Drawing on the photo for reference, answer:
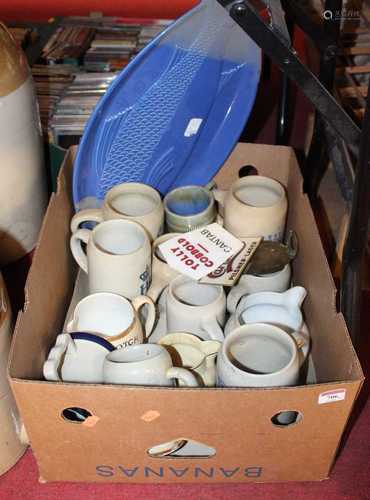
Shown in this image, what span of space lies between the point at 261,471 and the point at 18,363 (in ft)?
1.06

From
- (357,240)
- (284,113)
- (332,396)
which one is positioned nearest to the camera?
(332,396)

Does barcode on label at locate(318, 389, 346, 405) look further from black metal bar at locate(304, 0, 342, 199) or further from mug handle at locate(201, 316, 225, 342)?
black metal bar at locate(304, 0, 342, 199)

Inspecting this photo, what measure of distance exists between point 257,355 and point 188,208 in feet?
1.10

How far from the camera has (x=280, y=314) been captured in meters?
0.80

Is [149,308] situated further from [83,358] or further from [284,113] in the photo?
[284,113]

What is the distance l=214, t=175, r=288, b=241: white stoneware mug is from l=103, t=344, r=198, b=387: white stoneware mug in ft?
0.94

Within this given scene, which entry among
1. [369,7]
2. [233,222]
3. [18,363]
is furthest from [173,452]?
[369,7]

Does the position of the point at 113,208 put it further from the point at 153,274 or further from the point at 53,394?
the point at 53,394

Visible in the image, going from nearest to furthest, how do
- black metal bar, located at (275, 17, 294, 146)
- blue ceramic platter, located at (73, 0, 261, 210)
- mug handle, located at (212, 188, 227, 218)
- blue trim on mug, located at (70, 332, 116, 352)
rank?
blue trim on mug, located at (70, 332, 116, 352) < blue ceramic platter, located at (73, 0, 261, 210) < mug handle, located at (212, 188, 227, 218) < black metal bar, located at (275, 17, 294, 146)

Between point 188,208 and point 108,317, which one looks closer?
point 108,317

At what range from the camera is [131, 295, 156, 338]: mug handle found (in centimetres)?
81

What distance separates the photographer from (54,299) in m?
0.87

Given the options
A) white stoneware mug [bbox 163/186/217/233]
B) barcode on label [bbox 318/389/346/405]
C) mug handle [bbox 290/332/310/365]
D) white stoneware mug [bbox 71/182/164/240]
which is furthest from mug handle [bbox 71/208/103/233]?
barcode on label [bbox 318/389/346/405]

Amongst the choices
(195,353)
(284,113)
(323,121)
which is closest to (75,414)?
(195,353)
